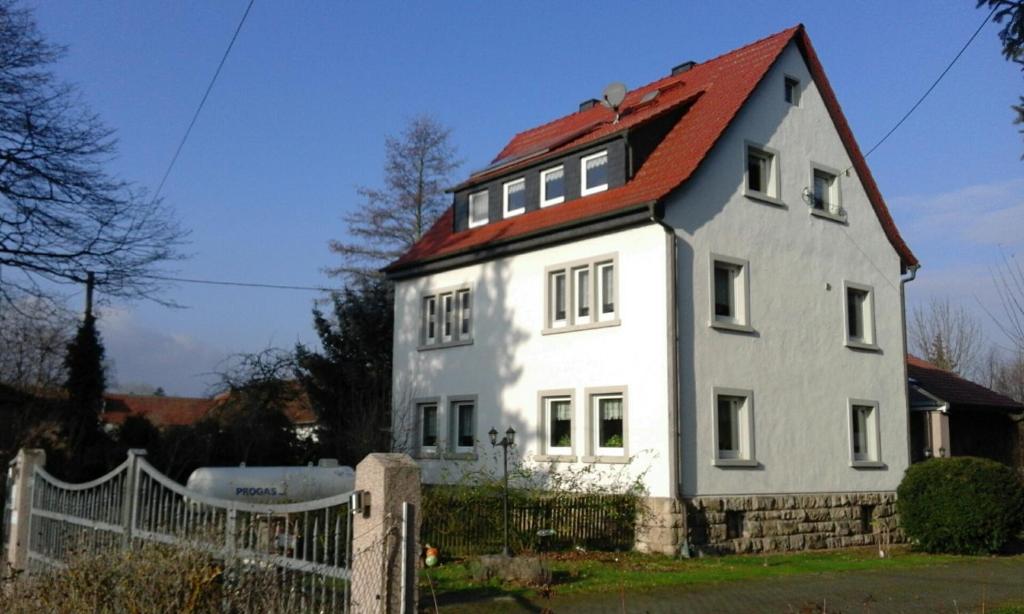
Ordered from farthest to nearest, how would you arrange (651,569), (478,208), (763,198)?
(478,208) < (763,198) < (651,569)

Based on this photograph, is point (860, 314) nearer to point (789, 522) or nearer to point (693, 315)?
point (789, 522)

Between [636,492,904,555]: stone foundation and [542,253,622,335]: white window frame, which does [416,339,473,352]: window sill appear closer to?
[542,253,622,335]: white window frame

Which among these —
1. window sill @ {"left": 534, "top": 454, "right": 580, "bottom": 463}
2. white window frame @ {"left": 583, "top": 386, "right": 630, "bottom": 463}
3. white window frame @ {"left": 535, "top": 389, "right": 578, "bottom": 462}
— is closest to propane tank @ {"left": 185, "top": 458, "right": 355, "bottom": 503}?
window sill @ {"left": 534, "top": 454, "right": 580, "bottom": 463}

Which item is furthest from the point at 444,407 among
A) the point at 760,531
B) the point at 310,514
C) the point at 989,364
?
the point at 989,364

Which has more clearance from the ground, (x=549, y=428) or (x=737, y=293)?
(x=737, y=293)

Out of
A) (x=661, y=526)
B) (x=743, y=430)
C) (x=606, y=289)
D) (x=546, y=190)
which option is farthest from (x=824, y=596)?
(x=546, y=190)

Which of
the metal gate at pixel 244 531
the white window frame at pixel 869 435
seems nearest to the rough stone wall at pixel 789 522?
the white window frame at pixel 869 435

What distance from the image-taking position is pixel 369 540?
20.5 ft

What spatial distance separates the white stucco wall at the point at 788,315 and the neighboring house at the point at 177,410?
1363 cm

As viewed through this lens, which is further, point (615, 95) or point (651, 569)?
point (615, 95)

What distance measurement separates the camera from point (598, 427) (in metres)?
19.7

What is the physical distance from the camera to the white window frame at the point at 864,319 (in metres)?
22.4

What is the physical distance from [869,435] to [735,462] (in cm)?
508

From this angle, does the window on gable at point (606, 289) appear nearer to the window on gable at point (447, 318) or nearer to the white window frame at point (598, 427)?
the white window frame at point (598, 427)
